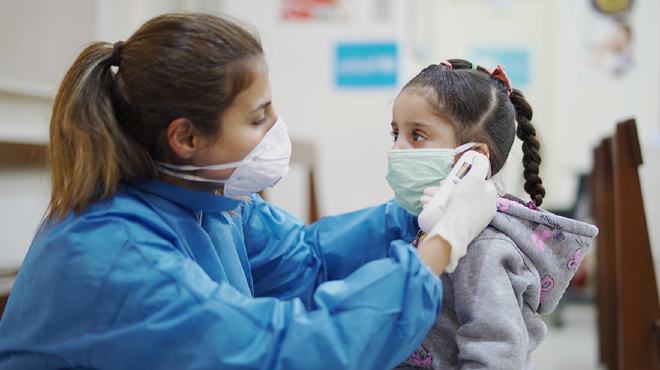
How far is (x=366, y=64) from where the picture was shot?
352 centimetres

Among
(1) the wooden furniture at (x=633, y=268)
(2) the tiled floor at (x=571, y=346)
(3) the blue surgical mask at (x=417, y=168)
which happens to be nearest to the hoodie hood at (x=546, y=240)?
(3) the blue surgical mask at (x=417, y=168)

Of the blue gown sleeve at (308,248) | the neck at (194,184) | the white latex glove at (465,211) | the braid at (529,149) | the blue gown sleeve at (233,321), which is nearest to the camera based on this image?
the blue gown sleeve at (233,321)

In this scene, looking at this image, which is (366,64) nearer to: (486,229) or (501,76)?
(501,76)

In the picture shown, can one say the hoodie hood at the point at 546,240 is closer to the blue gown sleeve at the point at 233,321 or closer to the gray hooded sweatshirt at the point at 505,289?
the gray hooded sweatshirt at the point at 505,289

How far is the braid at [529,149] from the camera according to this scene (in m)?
1.34

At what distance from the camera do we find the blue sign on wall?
3484mm

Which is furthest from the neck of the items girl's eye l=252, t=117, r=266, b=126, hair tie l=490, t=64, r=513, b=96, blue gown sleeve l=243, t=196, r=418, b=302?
hair tie l=490, t=64, r=513, b=96

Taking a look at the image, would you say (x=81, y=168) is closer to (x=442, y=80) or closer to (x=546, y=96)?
(x=442, y=80)

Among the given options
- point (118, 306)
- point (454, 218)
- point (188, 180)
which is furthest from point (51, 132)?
point (454, 218)

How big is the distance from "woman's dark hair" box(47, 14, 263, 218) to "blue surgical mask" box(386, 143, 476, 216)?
30cm

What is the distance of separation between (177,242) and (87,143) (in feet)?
0.65

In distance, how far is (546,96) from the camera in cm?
607

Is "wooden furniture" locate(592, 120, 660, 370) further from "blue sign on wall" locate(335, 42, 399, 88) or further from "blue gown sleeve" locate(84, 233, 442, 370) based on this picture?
"blue sign on wall" locate(335, 42, 399, 88)

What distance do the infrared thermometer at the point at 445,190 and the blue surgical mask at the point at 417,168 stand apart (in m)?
0.02
